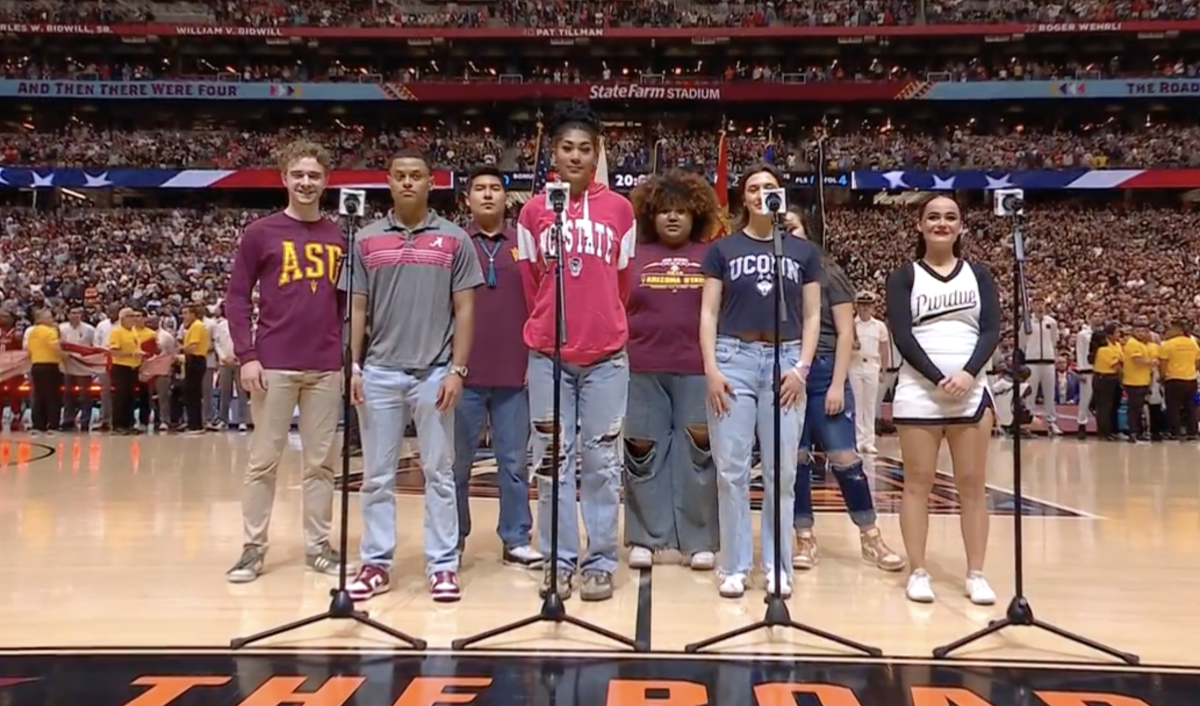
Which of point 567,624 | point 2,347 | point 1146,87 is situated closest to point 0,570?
point 567,624

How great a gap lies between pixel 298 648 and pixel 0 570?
1.97 metres

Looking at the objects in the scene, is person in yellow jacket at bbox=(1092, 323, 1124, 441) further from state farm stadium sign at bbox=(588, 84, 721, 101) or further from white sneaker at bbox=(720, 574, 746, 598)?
state farm stadium sign at bbox=(588, 84, 721, 101)

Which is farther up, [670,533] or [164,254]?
[164,254]

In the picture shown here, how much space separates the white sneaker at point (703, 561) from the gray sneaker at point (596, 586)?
2.17 ft

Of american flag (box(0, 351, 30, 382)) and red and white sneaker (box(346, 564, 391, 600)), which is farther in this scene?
american flag (box(0, 351, 30, 382))

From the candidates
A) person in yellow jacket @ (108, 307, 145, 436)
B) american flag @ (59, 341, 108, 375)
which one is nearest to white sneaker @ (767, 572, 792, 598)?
person in yellow jacket @ (108, 307, 145, 436)

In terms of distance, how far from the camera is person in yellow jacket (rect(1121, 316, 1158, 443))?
10391mm

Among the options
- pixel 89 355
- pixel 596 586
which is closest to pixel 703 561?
pixel 596 586

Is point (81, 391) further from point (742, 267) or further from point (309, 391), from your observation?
point (742, 267)

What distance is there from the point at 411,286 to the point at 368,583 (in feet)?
3.94

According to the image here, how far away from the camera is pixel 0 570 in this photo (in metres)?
4.07

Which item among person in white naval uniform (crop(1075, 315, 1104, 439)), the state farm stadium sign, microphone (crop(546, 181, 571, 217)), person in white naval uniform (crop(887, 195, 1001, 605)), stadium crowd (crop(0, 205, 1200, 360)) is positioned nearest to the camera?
microphone (crop(546, 181, 571, 217))

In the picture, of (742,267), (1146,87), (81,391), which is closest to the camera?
(742,267)

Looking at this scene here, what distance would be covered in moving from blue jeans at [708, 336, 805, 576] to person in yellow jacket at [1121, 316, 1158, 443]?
854 cm
